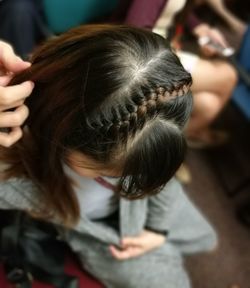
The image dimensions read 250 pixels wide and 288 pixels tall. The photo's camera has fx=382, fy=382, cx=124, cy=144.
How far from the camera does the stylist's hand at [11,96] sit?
559mm

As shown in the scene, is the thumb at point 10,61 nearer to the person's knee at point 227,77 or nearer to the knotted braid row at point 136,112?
the knotted braid row at point 136,112

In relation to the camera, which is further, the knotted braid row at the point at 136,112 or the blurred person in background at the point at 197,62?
the blurred person in background at the point at 197,62

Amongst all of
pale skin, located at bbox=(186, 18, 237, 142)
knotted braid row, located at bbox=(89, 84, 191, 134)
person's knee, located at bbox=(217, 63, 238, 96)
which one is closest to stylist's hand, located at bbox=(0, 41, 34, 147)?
knotted braid row, located at bbox=(89, 84, 191, 134)

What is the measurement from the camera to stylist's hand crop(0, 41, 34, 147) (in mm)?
559

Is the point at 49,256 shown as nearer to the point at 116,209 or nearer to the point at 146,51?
the point at 116,209

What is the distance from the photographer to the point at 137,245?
0.97 meters

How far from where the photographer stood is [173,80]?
60 centimetres

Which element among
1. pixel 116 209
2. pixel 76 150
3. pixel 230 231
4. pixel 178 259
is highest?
pixel 76 150

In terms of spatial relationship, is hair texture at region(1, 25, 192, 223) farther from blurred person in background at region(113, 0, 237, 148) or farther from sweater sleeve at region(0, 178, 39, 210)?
blurred person in background at region(113, 0, 237, 148)

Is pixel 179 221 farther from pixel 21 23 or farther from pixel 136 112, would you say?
pixel 21 23

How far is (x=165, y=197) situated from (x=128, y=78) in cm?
48

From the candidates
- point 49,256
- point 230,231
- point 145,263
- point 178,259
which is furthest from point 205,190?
point 49,256

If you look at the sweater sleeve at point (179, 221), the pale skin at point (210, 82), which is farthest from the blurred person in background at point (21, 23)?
the sweater sleeve at point (179, 221)

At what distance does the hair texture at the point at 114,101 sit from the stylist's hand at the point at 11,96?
2 centimetres
